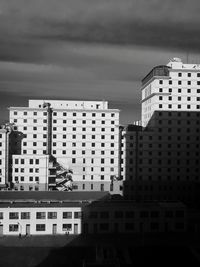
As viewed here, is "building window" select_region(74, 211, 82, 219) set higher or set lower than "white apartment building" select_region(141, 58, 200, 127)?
lower

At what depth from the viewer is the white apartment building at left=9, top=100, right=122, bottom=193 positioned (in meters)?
81.9

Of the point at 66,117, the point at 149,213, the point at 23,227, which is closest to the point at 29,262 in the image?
the point at 23,227

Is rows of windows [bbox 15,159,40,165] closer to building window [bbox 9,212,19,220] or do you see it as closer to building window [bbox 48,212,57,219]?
building window [bbox 9,212,19,220]

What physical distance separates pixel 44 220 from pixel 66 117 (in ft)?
101

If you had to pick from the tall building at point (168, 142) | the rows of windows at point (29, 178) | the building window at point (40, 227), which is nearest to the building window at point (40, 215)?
the building window at point (40, 227)

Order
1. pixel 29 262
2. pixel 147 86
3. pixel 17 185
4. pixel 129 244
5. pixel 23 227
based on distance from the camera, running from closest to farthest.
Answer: pixel 29 262 → pixel 129 244 → pixel 23 227 → pixel 17 185 → pixel 147 86

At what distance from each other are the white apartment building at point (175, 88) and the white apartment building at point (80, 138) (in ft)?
30.8

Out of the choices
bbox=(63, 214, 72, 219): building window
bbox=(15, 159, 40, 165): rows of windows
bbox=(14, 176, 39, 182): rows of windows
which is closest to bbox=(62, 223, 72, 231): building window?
bbox=(63, 214, 72, 219): building window

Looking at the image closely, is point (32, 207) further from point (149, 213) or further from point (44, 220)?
point (149, 213)

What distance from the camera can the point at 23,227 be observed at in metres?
55.6

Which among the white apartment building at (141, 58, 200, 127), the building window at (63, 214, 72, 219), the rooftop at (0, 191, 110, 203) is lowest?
the building window at (63, 214, 72, 219)

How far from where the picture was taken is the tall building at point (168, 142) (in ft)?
259

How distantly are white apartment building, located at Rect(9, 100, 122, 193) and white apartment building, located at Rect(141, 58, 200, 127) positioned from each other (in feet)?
30.8

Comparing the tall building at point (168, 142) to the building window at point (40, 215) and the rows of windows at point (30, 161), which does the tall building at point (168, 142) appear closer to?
the rows of windows at point (30, 161)
